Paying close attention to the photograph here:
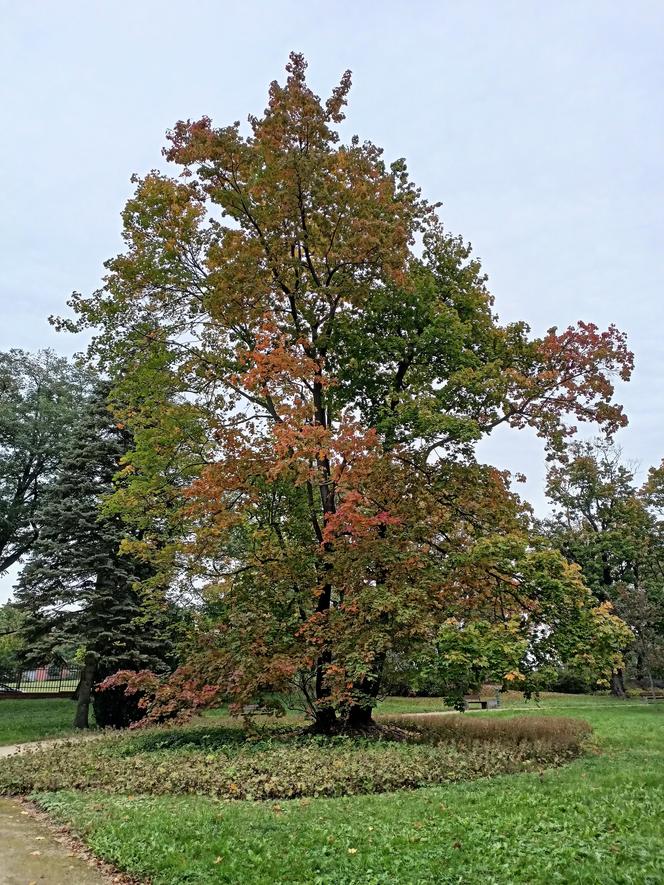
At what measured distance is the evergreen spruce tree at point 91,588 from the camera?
53.2 feet

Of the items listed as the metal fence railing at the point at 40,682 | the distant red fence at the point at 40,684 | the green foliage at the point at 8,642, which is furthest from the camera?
the metal fence railing at the point at 40,682

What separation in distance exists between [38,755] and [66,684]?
74.5 ft

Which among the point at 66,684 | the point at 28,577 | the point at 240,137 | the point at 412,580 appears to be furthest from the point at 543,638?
the point at 66,684

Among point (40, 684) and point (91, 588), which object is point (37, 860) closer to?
point (91, 588)

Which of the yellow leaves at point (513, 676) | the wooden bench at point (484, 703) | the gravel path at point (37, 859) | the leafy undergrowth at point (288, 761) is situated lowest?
the wooden bench at point (484, 703)

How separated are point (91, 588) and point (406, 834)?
1426 centimetres

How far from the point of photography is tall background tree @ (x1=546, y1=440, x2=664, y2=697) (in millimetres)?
23328

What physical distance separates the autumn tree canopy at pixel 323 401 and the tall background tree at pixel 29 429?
1253cm

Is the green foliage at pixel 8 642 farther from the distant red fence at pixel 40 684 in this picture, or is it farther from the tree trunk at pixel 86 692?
the tree trunk at pixel 86 692

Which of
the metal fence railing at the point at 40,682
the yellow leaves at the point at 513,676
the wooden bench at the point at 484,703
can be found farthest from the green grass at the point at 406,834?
the metal fence railing at the point at 40,682

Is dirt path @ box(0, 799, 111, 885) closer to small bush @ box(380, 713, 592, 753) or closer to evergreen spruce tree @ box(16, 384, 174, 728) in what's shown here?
small bush @ box(380, 713, 592, 753)

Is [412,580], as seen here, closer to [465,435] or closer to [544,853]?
[465,435]

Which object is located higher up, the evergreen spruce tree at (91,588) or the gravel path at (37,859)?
the evergreen spruce tree at (91,588)

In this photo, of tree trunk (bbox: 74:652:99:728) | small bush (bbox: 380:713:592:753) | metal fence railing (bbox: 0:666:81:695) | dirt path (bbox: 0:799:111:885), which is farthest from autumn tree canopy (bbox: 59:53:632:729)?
metal fence railing (bbox: 0:666:81:695)
